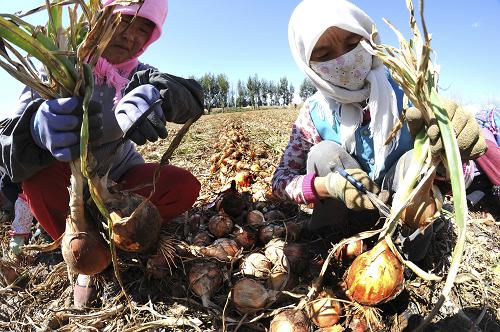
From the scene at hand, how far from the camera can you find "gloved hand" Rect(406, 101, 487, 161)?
104cm

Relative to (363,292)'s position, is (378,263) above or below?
above

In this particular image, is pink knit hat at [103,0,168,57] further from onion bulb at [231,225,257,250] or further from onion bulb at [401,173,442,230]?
onion bulb at [401,173,442,230]

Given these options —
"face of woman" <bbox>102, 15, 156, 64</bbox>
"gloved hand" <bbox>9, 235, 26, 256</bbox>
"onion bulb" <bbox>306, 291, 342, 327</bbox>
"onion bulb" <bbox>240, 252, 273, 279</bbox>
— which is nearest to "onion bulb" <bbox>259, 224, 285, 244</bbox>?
"onion bulb" <bbox>240, 252, 273, 279</bbox>

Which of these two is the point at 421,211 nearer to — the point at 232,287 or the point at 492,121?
the point at 232,287

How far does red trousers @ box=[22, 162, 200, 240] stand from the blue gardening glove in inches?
8.7

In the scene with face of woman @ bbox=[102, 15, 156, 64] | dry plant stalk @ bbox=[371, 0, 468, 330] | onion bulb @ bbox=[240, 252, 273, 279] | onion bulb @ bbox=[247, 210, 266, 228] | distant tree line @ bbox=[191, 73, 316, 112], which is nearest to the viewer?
dry plant stalk @ bbox=[371, 0, 468, 330]

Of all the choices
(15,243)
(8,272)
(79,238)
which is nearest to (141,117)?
(79,238)

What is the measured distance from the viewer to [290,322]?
45.1 inches

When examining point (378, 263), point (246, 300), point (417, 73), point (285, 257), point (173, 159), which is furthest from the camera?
point (173, 159)

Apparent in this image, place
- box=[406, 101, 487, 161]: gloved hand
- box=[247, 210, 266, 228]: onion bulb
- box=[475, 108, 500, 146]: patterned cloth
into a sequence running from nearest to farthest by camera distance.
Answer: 1. box=[406, 101, 487, 161]: gloved hand
2. box=[247, 210, 266, 228]: onion bulb
3. box=[475, 108, 500, 146]: patterned cloth

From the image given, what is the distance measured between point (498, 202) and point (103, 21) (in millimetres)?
2448

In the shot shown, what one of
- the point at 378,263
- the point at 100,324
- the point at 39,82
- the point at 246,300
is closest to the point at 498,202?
the point at 378,263

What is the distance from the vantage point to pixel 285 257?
1.42m

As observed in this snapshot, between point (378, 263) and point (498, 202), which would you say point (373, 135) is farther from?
point (498, 202)
